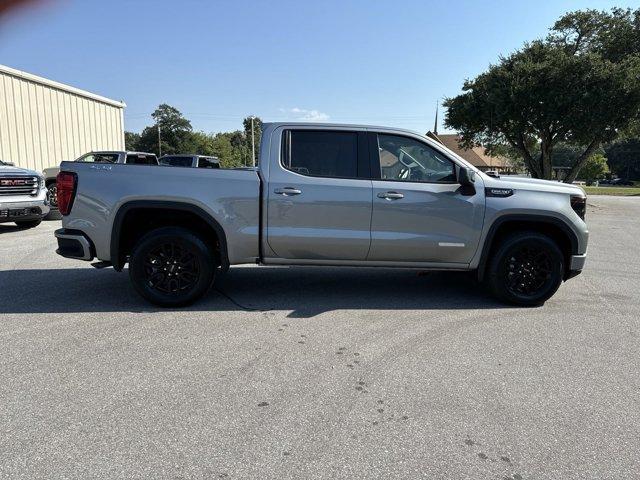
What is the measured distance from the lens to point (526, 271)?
552 centimetres

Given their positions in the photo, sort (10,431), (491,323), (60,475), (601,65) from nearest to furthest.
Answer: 1. (60,475)
2. (10,431)
3. (491,323)
4. (601,65)

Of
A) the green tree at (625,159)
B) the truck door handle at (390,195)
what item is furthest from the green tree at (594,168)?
the truck door handle at (390,195)

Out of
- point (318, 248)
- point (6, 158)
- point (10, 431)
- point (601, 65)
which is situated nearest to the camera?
point (10, 431)

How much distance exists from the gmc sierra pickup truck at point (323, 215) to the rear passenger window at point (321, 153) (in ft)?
0.04

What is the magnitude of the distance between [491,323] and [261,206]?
266 centimetres

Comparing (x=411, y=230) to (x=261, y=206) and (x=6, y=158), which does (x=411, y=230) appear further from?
(x=6, y=158)

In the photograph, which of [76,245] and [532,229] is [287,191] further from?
[532,229]

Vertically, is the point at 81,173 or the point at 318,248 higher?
the point at 81,173

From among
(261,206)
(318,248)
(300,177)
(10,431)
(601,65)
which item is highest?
(601,65)

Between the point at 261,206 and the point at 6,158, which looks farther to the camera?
the point at 6,158

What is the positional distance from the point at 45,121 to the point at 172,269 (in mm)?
15801

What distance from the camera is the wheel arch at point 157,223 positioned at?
5070 mm

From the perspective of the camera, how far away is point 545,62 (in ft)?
81.0

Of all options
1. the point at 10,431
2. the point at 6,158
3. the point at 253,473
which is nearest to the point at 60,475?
the point at 10,431
